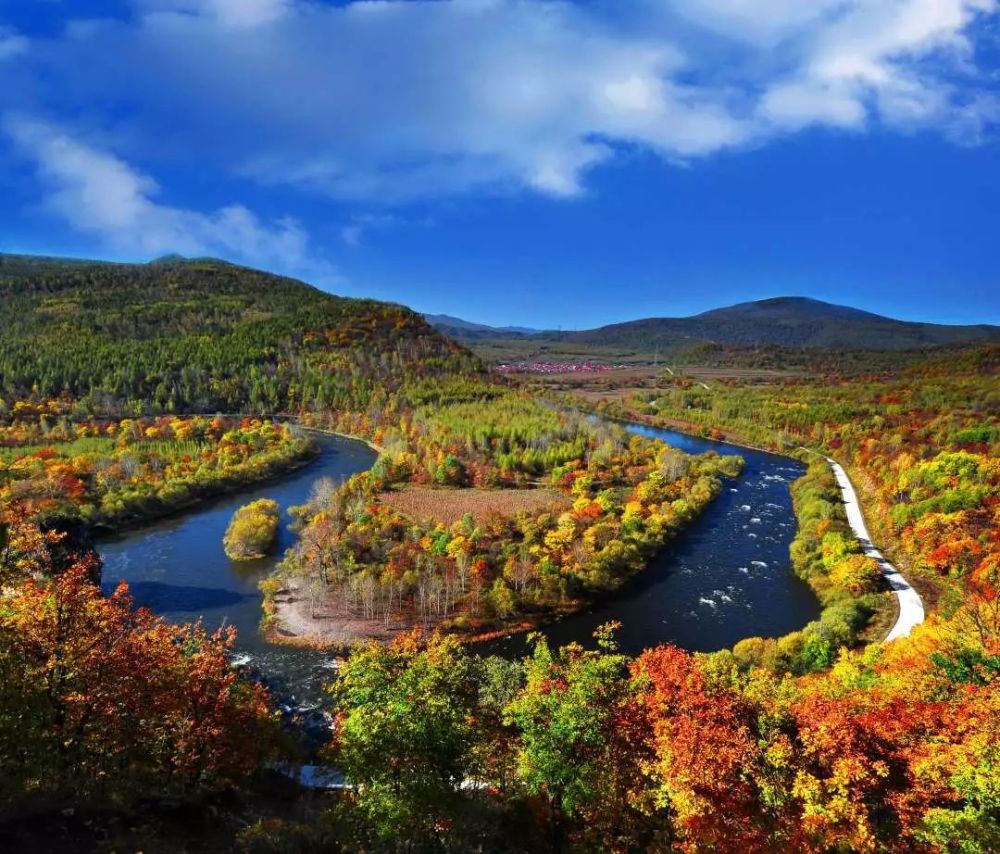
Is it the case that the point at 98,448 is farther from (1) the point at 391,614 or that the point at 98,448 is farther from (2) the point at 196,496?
(1) the point at 391,614

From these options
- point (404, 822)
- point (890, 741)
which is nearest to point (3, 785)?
point (404, 822)

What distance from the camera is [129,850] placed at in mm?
14766

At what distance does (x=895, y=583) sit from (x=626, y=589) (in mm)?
25162

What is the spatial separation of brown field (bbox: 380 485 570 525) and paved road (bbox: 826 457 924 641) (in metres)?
33.9


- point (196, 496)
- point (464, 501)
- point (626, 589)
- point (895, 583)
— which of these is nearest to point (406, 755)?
point (626, 589)

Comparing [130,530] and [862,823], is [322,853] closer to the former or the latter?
[862,823]

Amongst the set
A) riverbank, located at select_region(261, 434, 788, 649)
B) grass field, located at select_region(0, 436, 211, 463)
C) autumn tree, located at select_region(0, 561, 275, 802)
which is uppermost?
autumn tree, located at select_region(0, 561, 275, 802)

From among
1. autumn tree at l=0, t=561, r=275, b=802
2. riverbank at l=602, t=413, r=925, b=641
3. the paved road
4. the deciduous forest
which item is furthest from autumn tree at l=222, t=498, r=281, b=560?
the paved road

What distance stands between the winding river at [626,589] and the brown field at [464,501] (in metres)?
15.0

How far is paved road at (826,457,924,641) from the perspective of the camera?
48062 millimetres

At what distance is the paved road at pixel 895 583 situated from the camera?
158 ft

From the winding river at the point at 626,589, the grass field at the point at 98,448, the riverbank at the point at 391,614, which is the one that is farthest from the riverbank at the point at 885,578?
the grass field at the point at 98,448

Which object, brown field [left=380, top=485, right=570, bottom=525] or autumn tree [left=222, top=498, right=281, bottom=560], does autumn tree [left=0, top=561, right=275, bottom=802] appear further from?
brown field [left=380, top=485, right=570, bottom=525]

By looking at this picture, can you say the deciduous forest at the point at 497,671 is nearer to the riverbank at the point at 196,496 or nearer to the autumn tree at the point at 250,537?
the autumn tree at the point at 250,537
